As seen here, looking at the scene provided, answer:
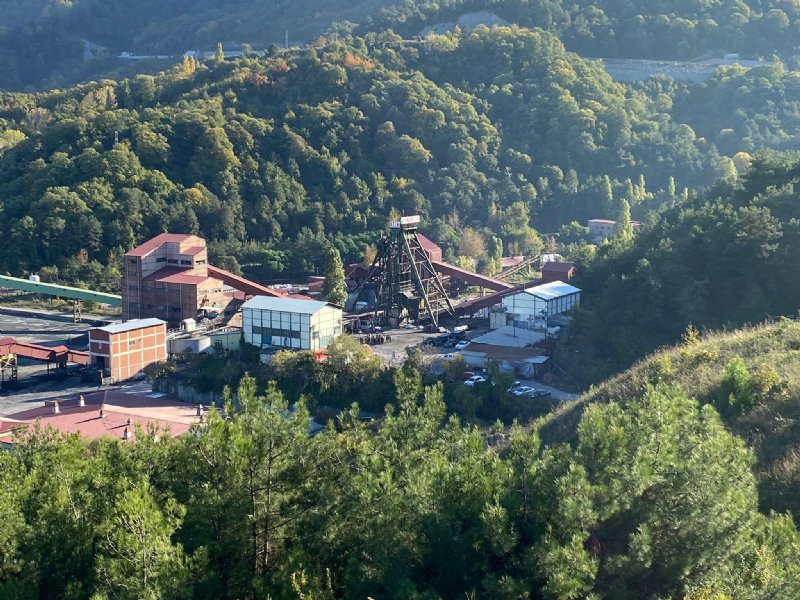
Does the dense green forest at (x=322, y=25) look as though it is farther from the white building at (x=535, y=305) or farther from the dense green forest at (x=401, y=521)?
the dense green forest at (x=401, y=521)

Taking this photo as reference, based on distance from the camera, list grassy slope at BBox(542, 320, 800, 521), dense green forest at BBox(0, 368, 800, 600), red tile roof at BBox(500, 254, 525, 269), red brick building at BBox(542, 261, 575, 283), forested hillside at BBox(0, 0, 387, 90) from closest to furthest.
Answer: dense green forest at BBox(0, 368, 800, 600), grassy slope at BBox(542, 320, 800, 521), red brick building at BBox(542, 261, 575, 283), red tile roof at BBox(500, 254, 525, 269), forested hillside at BBox(0, 0, 387, 90)

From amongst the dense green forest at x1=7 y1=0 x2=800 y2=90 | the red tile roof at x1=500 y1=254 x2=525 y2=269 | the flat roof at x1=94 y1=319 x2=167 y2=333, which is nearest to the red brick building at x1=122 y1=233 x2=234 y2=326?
the flat roof at x1=94 y1=319 x2=167 y2=333

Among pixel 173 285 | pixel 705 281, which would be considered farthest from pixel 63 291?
pixel 705 281

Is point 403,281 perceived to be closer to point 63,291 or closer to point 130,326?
point 130,326

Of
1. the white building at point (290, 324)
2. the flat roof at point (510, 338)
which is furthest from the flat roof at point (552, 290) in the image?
the white building at point (290, 324)

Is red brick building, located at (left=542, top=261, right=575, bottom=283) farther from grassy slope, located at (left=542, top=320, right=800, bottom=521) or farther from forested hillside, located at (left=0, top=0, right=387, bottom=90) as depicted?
forested hillside, located at (left=0, top=0, right=387, bottom=90)

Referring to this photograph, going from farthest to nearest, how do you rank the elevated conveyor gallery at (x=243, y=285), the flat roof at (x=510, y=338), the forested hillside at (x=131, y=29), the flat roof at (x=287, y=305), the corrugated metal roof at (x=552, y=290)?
1. the forested hillside at (x=131, y=29)
2. the elevated conveyor gallery at (x=243, y=285)
3. the corrugated metal roof at (x=552, y=290)
4. the flat roof at (x=510, y=338)
5. the flat roof at (x=287, y=305)

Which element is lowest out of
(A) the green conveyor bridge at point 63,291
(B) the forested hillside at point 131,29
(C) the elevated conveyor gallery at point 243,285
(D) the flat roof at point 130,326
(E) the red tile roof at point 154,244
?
(A) the green conveyor bridge at point 63,291
